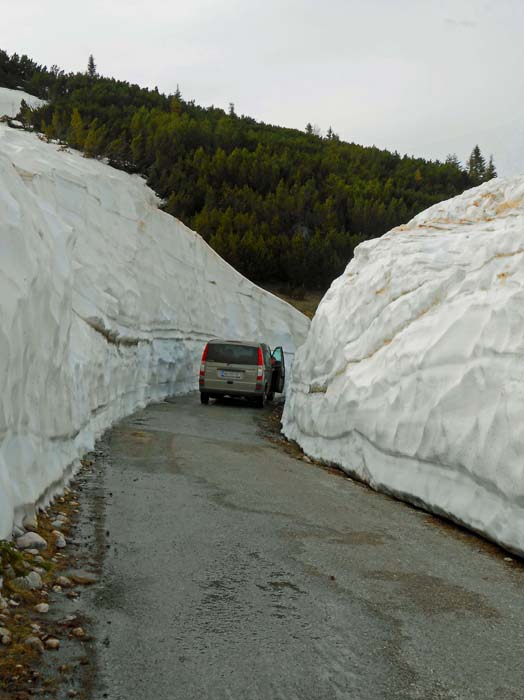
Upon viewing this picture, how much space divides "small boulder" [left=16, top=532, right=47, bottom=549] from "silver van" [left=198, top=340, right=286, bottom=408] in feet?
47.0

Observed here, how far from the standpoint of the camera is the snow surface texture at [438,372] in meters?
6.89

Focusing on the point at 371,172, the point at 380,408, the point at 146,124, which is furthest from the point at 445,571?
the point at 371,172

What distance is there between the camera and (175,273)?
26.9 m

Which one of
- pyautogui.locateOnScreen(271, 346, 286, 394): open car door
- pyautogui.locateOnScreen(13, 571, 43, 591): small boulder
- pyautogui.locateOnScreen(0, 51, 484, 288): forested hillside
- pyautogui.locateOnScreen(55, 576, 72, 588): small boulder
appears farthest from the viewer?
pyautogui.locateOnScreen(0, 51, 484, 288): forested hillside

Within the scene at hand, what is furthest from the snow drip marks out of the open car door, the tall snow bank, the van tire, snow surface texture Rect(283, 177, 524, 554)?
the tall snow bank

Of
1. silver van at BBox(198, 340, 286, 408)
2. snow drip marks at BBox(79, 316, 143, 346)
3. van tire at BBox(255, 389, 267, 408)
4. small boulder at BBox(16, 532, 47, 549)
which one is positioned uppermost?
snow drip marks at BBox(79, 316, 143, 346)

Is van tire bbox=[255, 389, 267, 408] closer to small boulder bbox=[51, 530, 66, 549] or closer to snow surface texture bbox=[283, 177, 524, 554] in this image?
snow surface texture bbox=[283, 177, 524, 554]

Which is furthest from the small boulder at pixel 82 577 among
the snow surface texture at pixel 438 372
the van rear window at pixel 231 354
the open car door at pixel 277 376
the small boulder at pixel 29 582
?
the open car door at pixel 277 376

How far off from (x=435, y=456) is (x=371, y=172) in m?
55.8

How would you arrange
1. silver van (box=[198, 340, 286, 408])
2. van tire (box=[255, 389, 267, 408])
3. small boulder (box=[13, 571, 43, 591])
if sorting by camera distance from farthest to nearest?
van tire (box=[255, 389, 267, 408]) < silver van (box=[198, 340, 286, 408]) < small boulder (box=[13, 571, 43, 591])

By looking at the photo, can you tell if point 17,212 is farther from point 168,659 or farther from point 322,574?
point 168,659

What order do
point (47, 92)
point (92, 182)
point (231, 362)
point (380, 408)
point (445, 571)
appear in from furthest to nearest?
point (47, 92) → point (92, 182) → point (231, 362) → point (380, 408) → point (445, 571)

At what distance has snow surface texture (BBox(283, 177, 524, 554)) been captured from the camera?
6.89 m

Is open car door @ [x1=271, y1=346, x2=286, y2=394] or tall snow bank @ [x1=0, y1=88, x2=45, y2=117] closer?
open car door @ [x1=271, y1=346, x2=286, y2=394]
